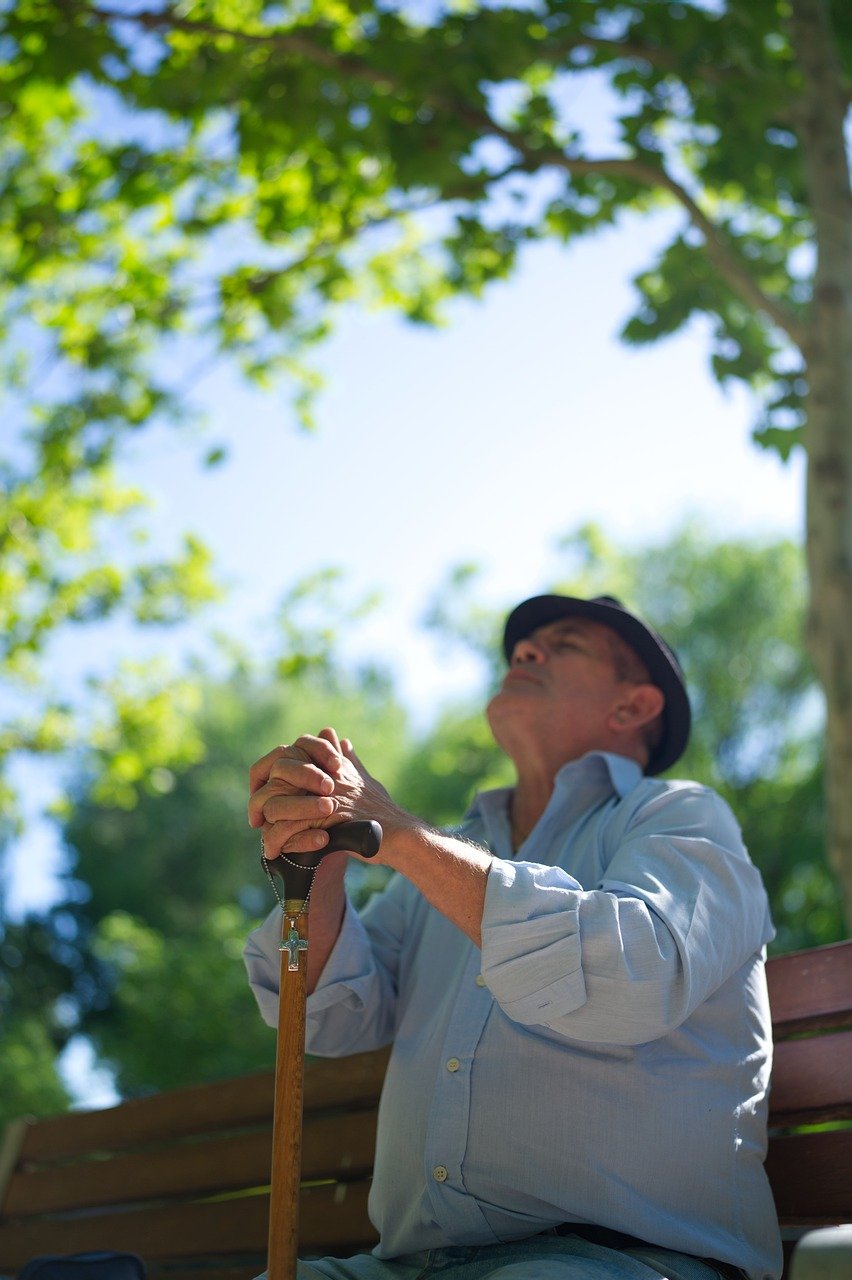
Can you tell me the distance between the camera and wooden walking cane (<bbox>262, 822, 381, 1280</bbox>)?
182cm

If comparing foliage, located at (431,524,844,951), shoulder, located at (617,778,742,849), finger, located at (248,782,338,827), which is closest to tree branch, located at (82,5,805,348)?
shoulder, located at (617,778,742,849)

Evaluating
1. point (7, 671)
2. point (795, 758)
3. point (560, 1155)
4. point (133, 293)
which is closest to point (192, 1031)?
point (7, 671)

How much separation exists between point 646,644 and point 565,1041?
1.26 m

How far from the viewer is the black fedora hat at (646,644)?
10.4 feet

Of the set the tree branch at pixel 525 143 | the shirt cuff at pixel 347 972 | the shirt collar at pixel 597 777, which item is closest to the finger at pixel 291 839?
the shirt cuff at pixel 347 972

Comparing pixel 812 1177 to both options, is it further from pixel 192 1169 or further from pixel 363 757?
pixel 363 757

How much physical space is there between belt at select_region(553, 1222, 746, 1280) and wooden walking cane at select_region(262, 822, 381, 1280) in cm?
49

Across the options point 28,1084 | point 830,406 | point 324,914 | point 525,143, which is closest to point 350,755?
point 324,914

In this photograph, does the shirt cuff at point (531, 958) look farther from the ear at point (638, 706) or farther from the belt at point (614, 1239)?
the ear at point (638, 706)

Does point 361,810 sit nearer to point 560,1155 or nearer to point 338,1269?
point 560,1155

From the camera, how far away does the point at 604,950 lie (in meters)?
1.97

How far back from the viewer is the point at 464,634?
24.8 metres

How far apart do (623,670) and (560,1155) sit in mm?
1408

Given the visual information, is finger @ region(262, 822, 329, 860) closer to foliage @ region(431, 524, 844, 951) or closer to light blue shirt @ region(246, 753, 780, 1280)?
light blue shirt @ region(246, 753, 780, 1280)
